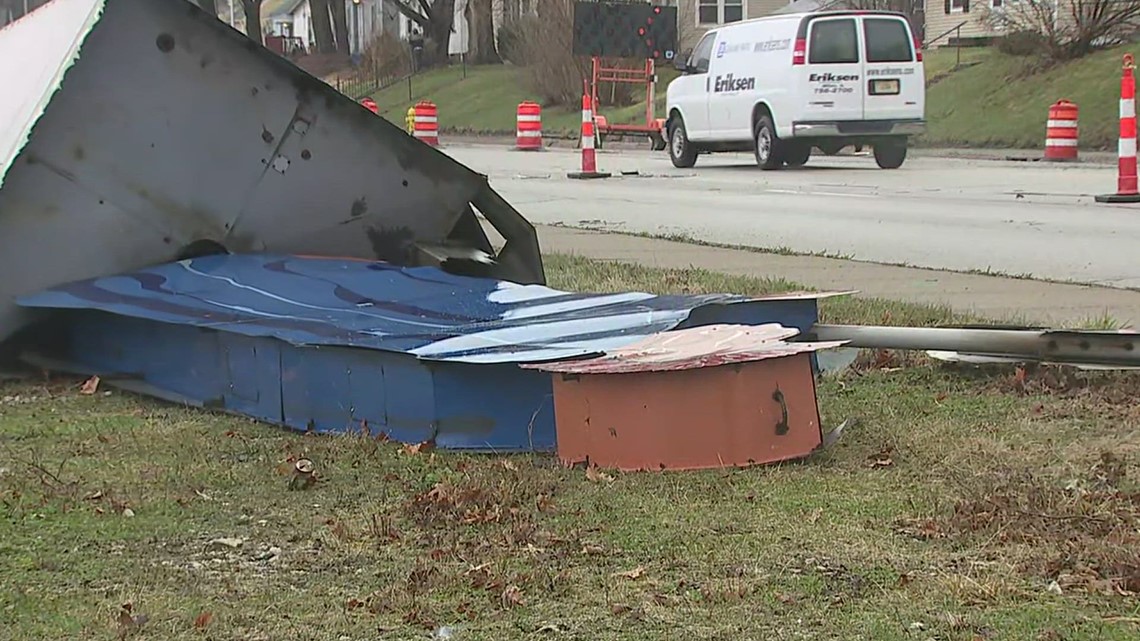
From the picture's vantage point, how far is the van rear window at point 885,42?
21.3 m

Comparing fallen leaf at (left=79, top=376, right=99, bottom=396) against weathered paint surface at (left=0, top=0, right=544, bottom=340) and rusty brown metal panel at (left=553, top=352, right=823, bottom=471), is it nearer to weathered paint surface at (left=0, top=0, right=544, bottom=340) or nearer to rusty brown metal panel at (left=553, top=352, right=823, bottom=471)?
weathered paint surface at (left=0, top=0, right=544, bottom=340)

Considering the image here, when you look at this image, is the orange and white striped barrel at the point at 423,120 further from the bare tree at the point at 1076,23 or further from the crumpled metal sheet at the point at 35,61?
the crumpled metal sheet at the point at 35,61

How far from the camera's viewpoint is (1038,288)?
8312 millimetres

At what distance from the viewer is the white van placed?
69.6 feet

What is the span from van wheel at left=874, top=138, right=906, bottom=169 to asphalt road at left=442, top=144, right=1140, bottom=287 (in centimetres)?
24

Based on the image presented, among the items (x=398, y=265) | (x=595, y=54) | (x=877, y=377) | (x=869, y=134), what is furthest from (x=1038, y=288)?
(x=595, y=54)

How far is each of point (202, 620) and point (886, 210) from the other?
11.7 m

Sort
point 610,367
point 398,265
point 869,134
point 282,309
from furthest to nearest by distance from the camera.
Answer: point 869,134, point 398,265, point 282,309, point 610,367

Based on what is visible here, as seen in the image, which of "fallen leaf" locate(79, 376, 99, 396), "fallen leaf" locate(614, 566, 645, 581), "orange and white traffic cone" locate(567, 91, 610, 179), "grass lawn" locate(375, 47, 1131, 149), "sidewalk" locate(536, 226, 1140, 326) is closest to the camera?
"fallen leaf" locate(614, 566, 645, 581)

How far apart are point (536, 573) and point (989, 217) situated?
34.4ft

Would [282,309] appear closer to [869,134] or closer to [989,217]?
[989,217]

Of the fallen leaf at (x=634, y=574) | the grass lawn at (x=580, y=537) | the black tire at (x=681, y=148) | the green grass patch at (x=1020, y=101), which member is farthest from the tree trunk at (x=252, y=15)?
the fallen leaf at (x=634, y=574)

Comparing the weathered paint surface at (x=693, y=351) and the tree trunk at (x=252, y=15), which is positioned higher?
the tree trunk at (x=252, y=15)

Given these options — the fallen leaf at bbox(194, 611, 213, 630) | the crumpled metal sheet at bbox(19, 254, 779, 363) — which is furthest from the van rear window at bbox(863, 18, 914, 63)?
the fallen leaf at bbox(194, 611, 213, 630)
